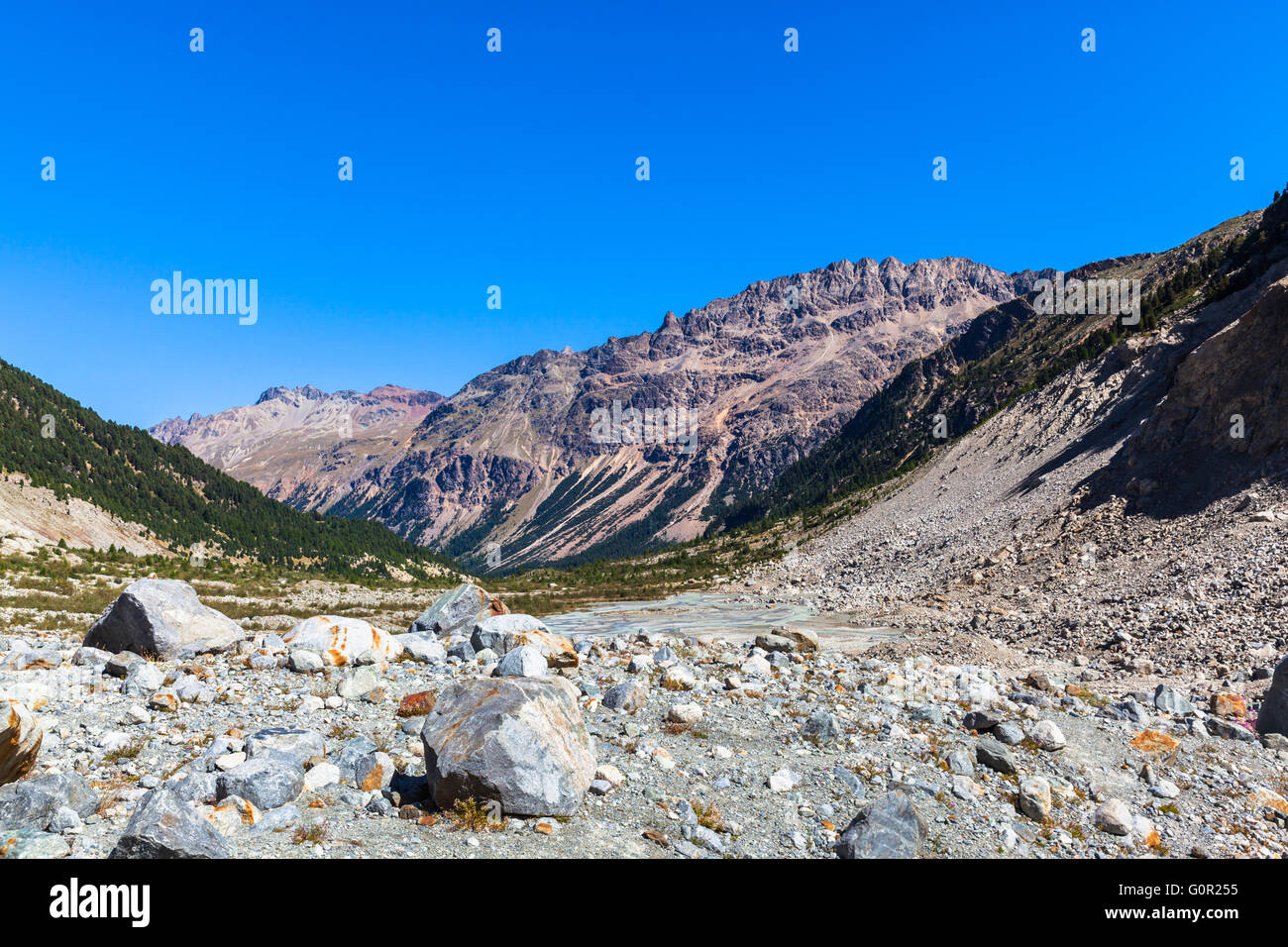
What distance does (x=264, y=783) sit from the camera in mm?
8836

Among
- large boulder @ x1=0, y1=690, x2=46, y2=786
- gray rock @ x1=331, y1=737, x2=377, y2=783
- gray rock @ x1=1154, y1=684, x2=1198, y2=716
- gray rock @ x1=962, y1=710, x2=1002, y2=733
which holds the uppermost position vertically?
large boulder @ x1=0, y1=690, x2=46, y2=786

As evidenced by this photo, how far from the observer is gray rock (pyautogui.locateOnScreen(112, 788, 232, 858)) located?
6.61 m

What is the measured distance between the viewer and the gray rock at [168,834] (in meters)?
6.61

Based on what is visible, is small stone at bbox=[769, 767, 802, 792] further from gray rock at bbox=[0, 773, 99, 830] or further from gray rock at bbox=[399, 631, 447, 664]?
gray rock at bbox=[399, 631, 447, 664]

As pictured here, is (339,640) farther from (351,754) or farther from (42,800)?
(42,800)

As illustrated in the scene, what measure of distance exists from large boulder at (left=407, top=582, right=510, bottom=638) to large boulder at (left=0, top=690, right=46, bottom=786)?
1557 cm

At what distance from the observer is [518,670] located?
54.2 feet

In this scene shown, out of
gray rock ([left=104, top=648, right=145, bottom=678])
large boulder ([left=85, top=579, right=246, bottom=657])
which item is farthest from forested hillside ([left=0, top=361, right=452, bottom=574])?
gray rock ([left=104, top=648, right=145, bottom=678])

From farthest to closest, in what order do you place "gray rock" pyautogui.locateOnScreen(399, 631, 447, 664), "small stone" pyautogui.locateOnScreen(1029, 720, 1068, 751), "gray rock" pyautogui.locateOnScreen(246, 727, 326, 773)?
"gray rock" pyautogui.locateOnScreen(399, 631, 447, 664), "small stone" pyautogui.locateOnScreen(1029, 720, 1068, 751), "gray rock" pyautogui.locateOnScreen(246, 727, 326, 773)

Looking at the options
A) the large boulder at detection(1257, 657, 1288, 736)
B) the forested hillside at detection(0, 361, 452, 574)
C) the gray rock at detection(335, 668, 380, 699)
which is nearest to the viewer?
the large boulder at detection(1257, 657, 1288, 736)

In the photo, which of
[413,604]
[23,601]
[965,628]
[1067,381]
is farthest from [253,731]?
[1067,381]

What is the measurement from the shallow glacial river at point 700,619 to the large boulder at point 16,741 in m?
32.3
